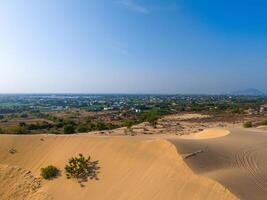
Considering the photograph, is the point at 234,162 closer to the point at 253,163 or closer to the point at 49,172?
the point at 253,163

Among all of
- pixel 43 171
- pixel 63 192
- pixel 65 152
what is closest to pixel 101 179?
pixel 63 192

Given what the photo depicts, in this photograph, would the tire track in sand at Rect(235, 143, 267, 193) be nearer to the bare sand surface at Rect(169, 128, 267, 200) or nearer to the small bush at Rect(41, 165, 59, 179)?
the bare sand surface at Rect(169, 128, 267, 200)

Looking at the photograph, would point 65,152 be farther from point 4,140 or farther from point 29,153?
point 4,140

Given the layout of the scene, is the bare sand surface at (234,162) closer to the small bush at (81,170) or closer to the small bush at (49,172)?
the small bush at (81,170)

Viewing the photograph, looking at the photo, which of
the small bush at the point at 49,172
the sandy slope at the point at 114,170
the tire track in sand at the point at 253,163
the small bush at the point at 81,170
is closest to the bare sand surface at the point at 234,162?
the tire track in sand at the point at 253,163

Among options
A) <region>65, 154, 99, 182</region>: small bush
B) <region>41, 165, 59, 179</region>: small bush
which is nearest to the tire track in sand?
<region>65, 154, 99, 182</region>: small bush

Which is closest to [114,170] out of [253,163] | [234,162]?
[234,162]

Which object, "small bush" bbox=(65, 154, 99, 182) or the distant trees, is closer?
"small bush" bbox=(65, 154, 99, 182)
